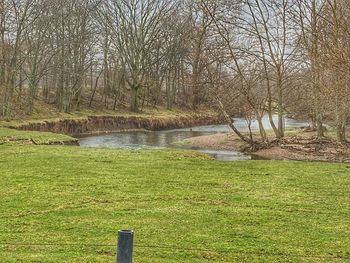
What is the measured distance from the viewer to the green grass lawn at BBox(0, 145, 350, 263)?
710cm

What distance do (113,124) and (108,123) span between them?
595mm

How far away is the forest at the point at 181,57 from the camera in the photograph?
1046 inches

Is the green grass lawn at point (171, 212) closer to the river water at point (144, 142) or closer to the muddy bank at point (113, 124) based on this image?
the river water at point (144, 142)

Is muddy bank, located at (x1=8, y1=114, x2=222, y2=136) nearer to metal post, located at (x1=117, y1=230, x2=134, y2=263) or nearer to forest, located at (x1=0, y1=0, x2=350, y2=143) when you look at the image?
forest, located at (x1=0, y1=0, x2=350, y2=143)

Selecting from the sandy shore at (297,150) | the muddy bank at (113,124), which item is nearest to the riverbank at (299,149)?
the sandy shore at (297,150)

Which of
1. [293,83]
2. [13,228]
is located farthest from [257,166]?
[293,83]

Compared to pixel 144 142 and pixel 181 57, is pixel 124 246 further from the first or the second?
pixel 181 57

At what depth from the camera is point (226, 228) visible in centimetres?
849

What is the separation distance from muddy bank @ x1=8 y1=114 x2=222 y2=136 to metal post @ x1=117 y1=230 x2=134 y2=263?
32065 mm

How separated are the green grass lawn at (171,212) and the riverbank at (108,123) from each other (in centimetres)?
2207

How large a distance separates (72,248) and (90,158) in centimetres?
1104

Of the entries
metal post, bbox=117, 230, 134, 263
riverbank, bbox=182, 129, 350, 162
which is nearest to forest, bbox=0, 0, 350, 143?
riverbank, bbox=182, 129, 350, 162

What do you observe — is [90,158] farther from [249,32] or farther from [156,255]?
[249,32]

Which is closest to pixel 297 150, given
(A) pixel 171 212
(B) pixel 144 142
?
(B) pixel 144 142
